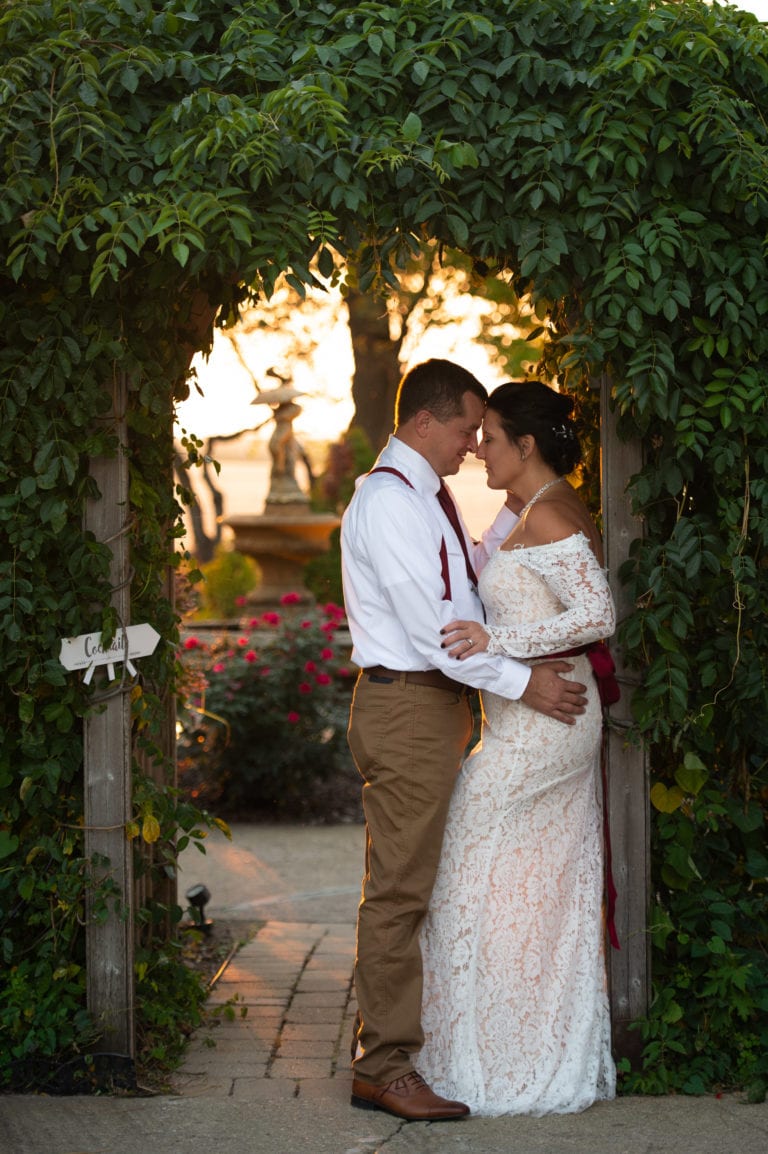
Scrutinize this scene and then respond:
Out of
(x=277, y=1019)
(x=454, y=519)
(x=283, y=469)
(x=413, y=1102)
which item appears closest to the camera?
(x=413, y=1102)

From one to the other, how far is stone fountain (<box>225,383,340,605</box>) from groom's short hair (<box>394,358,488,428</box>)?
9.41 m

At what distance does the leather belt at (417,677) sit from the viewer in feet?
13.3

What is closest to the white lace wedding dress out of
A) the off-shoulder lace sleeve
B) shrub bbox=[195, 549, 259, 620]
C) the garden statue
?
the off-shoulder lace sleeve

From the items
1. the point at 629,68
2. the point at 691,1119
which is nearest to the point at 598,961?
the point at 691,1119

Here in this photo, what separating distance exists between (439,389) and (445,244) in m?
0.44

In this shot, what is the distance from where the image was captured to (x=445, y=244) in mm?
4023

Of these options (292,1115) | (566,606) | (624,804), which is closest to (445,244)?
(566,606)

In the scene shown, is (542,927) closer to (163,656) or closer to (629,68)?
(163,656)

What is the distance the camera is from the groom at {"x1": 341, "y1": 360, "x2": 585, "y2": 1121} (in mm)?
3969

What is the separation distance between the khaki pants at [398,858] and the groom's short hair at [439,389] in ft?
2.79

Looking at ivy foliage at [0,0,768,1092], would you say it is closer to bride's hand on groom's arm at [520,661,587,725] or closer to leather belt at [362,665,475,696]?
bride's hand on groom's arm at [520,661,587,725]

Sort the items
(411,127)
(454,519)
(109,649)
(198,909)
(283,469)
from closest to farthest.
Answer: (411,127), (109,649), (454,519), (198,909), (283,469)

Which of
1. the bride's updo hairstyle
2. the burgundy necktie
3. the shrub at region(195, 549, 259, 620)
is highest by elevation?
the shrub at region(195, 549, 259, 620)

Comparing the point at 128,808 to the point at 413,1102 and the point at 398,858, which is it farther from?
the point at 413,1102
